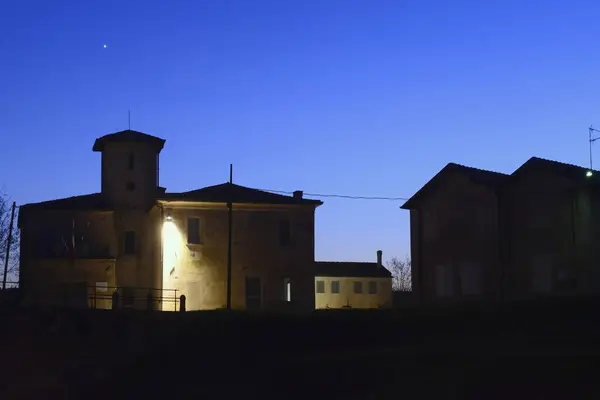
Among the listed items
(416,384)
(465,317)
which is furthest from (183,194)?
(416,384)

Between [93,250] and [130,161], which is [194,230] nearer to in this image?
[93,250]

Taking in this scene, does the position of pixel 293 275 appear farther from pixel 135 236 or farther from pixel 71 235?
pixel 71 235

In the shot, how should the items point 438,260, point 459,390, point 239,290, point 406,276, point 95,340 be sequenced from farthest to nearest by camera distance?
point 406,276 < point 239,290 < point 438,260 < point 95,340 < point 459,390

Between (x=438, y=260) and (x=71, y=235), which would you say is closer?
(x=438, y=260)

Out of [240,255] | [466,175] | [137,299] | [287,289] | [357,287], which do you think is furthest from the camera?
[357,287]

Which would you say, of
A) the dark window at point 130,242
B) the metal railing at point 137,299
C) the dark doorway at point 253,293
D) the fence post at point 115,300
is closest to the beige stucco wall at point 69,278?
the metal railing at point 137,299

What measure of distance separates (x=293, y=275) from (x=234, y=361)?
2056cm

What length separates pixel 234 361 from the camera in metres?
34.9

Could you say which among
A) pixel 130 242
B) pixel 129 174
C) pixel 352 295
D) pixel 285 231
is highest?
pixel 129 174

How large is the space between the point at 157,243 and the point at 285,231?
7.45 m

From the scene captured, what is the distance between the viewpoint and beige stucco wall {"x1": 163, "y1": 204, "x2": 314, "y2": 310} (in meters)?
53.2

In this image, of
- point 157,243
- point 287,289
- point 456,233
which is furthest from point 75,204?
point 456,233

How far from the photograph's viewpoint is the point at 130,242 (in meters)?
56.8

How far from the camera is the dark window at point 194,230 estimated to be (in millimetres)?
53812
